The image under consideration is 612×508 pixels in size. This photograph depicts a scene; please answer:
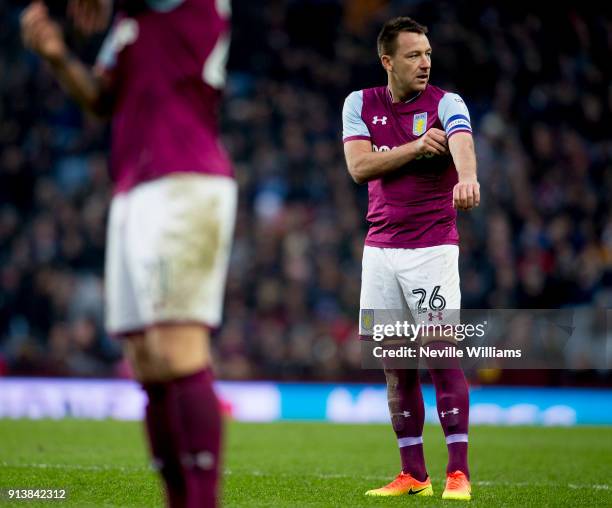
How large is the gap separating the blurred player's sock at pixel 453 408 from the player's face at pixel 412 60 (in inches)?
53.4

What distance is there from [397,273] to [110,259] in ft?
7.96

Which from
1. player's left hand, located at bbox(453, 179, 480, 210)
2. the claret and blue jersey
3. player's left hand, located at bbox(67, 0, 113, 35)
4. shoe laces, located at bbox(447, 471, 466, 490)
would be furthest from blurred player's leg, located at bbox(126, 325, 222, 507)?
the claret and blue jersey

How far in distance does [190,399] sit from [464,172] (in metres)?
2.18

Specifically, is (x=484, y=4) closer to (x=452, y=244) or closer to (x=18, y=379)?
(x=18, y=379)

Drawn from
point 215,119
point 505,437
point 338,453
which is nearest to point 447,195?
point 215,119

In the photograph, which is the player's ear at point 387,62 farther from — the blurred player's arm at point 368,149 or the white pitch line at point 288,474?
the white pitch line at point 288,474

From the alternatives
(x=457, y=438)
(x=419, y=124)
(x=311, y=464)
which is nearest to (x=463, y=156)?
(x=419, y=124)

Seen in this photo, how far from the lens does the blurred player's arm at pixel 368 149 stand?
206 inches

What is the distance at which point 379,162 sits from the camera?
17.7 feet

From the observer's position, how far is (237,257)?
15438 mm

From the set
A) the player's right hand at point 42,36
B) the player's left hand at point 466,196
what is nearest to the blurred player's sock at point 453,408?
the player's left hand at point 466,196

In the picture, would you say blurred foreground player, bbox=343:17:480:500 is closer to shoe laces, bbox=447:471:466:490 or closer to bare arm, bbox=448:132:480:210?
shoe laces, bbox=447:471:466:490

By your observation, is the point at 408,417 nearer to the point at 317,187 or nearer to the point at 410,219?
the point at 410,219

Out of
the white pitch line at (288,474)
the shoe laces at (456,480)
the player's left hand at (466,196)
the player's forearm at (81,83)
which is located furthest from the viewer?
the white pitch line at (288,474)
